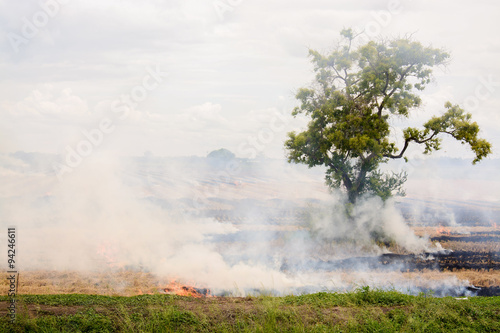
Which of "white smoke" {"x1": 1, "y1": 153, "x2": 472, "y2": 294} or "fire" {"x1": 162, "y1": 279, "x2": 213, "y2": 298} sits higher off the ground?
"white smoke" {"x1": 1, "y1": 153, "x2": 472, "y2": 294}

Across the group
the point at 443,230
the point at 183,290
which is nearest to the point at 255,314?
the point at 183,290

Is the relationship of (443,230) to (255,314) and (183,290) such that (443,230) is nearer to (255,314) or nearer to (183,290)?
(183,290)

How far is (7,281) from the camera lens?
14.5 metres

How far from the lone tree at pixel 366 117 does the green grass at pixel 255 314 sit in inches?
438

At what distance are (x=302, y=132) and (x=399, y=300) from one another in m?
13.0

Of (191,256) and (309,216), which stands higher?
(309,216)

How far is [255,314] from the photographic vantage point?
30.9ft

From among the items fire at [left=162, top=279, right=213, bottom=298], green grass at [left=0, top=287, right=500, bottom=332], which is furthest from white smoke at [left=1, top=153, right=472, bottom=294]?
green grass at [left=0, top=287, right=500, bottom=332]

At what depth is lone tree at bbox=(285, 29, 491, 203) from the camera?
2070cm

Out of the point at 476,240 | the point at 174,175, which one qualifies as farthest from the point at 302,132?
the point at 174,175

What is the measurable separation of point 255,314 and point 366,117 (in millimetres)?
14800

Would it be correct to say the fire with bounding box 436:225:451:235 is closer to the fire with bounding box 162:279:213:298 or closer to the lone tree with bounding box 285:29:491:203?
the lone tree with bounding box 285:29:491:203

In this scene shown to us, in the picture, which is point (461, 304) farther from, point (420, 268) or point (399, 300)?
point (420, 268)

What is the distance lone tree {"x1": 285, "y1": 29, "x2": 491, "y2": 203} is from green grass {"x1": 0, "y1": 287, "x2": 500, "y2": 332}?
1114 centimetres
